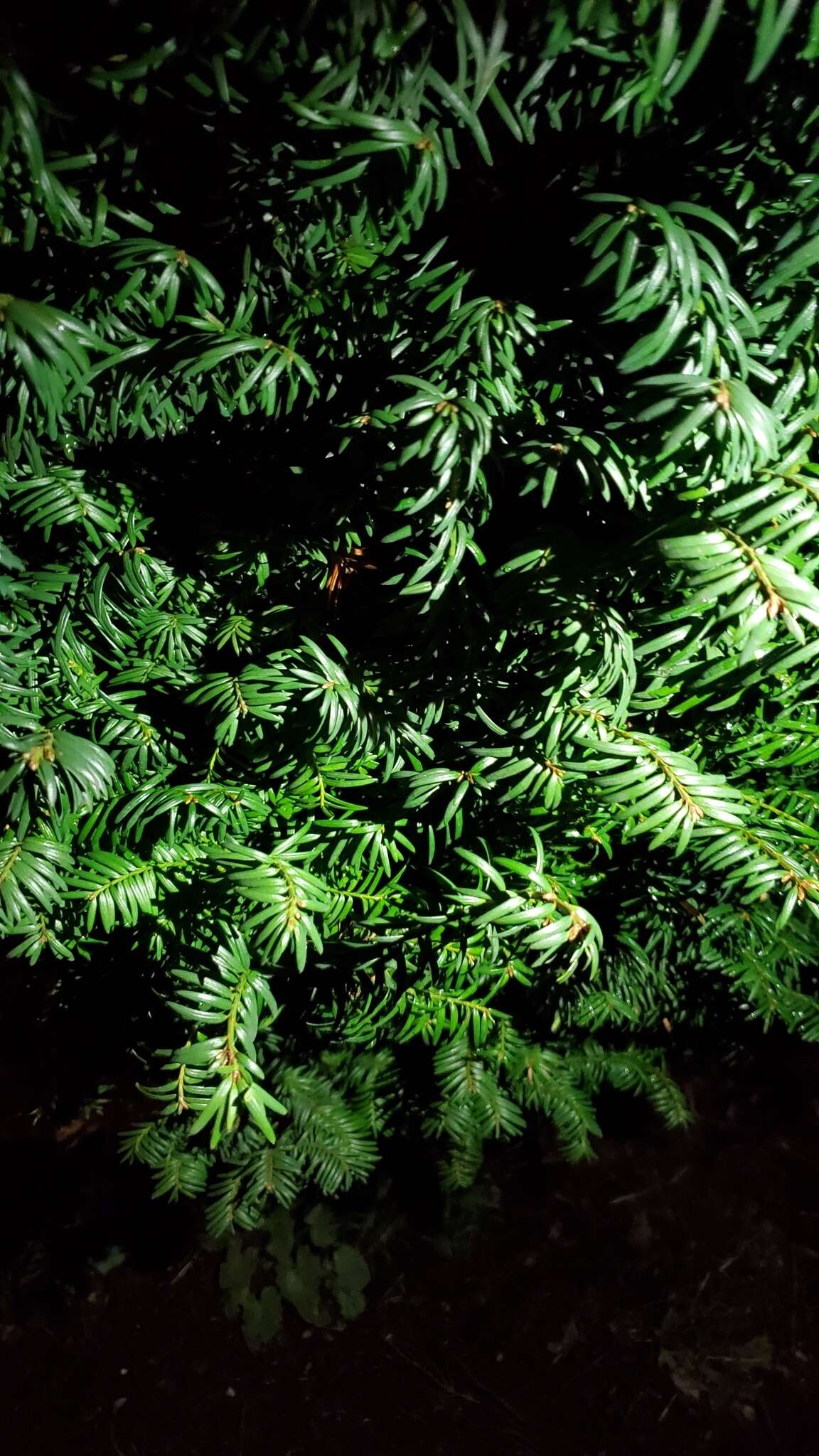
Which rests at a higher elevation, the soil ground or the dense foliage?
the dense foliage

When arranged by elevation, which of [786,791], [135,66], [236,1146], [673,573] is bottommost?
[236,1146]

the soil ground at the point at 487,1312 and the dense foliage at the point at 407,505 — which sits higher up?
the dense foliage at the point at 407,505

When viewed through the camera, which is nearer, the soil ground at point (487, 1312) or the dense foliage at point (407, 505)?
the dense foliage at point (407, 505)

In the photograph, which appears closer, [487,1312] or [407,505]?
[407,505]

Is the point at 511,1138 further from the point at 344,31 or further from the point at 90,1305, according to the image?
the point at 344,31

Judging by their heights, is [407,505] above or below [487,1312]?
above

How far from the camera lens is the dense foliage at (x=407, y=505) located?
1.60 ft

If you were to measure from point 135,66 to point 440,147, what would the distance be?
0.55 ft

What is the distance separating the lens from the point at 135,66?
43cm

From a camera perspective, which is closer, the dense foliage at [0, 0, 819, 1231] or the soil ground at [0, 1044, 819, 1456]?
the dense foliage at [0, 0, 819, 1231]

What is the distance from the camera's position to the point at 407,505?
2.20 feet

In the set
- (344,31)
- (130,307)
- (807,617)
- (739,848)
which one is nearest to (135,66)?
(344,31)

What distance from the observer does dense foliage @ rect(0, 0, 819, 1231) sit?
1.60 feet

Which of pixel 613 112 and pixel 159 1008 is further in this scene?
pixel 159 1008
